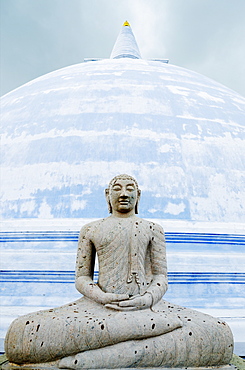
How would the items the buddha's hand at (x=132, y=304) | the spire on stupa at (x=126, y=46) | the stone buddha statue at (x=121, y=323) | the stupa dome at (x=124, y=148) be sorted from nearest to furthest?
the stone buddha statue at (x=121, y=323) < the buddha's hand at (x=132, y=304) < the stupa dome at (x=124, y=148) < the spire on stupa at (x=126, y=46)

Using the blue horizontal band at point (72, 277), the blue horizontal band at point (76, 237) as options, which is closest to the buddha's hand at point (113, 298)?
the blue horizontal band at point (72, 277)

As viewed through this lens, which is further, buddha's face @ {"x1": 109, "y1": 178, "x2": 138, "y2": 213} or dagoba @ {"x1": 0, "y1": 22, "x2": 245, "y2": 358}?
dagoba @ {"x1": 0, "y1": 22, "x2": 245, "y2": 358}

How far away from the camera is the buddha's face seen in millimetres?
3516

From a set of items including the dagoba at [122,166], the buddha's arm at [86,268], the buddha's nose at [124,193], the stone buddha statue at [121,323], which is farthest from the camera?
the dagoba at [122,166]

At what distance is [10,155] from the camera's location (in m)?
7.18

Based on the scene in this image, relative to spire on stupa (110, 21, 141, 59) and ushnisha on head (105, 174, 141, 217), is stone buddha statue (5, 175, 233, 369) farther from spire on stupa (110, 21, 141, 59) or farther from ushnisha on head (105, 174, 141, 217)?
spire on stupa (110, 21, 141, 59)

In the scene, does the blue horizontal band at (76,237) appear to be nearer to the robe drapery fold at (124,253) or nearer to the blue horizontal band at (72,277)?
the blue horizontal band at (72,277)

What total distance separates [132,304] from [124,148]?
4075mm

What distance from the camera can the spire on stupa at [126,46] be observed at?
12.7m

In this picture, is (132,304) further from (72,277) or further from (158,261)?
(72,277)

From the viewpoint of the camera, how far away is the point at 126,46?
13016 mm

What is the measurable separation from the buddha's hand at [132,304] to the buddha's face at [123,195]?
0.86 metres

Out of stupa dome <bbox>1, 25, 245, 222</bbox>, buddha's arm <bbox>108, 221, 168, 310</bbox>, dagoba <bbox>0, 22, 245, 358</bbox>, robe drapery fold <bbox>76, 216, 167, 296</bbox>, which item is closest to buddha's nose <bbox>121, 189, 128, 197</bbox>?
robe drapery fold <bbox>76, 216, 167, 296</bbox>

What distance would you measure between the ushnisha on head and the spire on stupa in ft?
32.8
